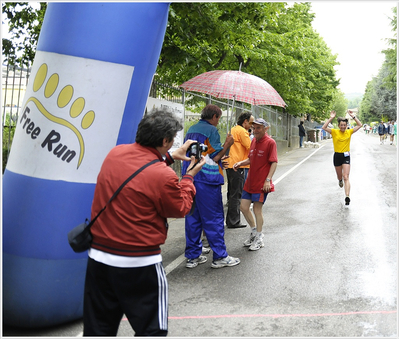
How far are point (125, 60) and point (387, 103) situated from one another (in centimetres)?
8112

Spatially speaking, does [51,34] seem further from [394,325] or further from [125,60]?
[394,325]

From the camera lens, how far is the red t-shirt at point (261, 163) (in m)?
6.66

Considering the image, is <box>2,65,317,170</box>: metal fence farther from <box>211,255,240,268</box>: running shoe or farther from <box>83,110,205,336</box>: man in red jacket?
<box>83,110,205,336</box>: man in red jacket

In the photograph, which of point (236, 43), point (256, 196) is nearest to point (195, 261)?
point (256, 196)

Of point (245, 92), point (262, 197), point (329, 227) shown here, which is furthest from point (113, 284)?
point (329, 227)

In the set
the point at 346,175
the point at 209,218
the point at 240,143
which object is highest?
the point at 240,143

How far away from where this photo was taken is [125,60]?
13.6 feet

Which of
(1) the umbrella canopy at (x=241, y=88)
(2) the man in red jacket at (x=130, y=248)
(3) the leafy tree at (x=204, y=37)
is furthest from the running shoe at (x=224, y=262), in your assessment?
(3) the leafy tree at (x=204, y=37)

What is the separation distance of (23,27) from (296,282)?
924 centimetres

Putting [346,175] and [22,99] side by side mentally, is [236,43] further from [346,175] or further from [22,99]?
[22,99]

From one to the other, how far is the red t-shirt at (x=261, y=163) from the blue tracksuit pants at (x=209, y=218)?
3.18 feet

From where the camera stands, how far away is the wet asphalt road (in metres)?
4.18

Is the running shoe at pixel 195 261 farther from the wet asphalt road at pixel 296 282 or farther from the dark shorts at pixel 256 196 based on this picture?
the dark shorts at pixel 256 196

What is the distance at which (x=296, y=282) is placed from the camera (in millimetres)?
5395
